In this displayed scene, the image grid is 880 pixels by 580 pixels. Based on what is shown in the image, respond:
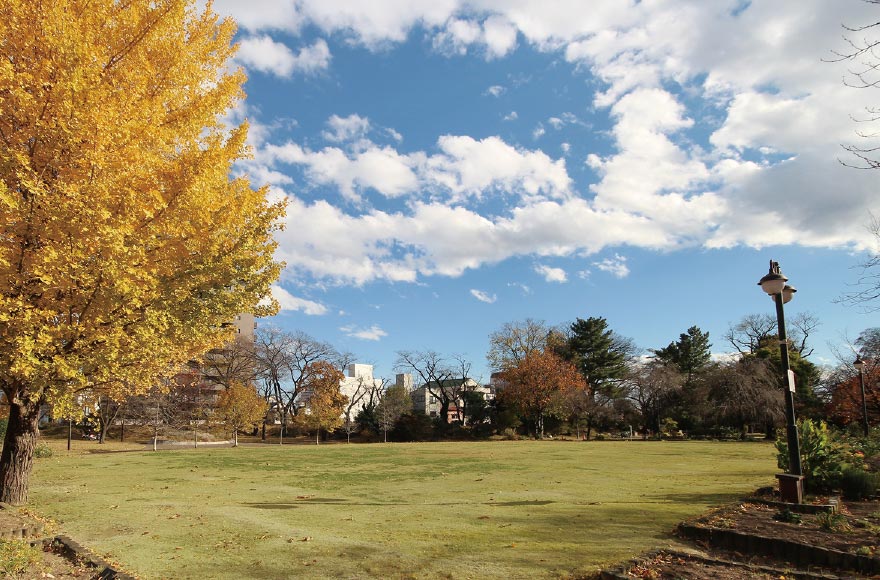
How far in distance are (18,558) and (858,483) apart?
43.1 ft

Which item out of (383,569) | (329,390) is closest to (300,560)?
(383,569)

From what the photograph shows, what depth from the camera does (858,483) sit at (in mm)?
9406

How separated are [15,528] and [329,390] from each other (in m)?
45.1

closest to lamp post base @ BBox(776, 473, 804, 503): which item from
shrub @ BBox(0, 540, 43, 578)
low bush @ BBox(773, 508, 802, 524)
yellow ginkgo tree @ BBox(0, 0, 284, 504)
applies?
low bush @ BBox(773, 508, 802, 524)

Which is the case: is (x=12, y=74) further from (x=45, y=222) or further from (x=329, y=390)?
(x=329, y=390)

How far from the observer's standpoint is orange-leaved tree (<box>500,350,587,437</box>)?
50.6 meters

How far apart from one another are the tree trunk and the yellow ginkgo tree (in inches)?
14.6

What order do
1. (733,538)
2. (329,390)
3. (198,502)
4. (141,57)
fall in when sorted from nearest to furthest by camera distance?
1. (733,538)
2. (141,57)
3. (198,502)
4. (329,390)

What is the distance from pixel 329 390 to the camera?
51156mm

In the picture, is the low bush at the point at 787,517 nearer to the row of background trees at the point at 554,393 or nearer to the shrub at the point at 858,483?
the shrub at the point at 858,483

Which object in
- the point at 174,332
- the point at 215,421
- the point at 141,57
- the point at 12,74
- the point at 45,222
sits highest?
the point at 141,57

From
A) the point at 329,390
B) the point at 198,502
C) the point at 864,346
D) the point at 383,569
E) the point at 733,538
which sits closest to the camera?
the point at 383,569

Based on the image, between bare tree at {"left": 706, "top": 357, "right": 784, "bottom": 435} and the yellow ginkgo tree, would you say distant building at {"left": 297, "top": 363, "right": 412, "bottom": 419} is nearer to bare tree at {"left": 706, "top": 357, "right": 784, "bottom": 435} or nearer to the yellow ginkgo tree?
bare tree at {"left": 706, "top": 357, "right": 784, "bottom": 435}

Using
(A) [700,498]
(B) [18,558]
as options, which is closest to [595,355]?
(A) [700,498]
